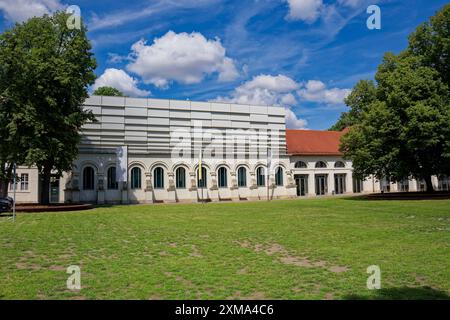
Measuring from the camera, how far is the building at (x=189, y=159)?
135 ft

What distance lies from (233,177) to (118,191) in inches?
523

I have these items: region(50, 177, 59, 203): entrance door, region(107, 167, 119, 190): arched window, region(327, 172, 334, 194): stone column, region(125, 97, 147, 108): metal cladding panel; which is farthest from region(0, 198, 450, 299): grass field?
region(327, 172, 334, 194): stone column

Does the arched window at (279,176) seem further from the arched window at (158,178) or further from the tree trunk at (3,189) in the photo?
the tree trunk at (3,189)

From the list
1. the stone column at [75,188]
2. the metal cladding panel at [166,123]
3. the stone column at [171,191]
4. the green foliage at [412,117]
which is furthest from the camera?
the stone column at [171,191]

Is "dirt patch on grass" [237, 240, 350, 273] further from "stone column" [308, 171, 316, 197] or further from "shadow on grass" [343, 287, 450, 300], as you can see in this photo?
"stone column" [308, 171, 316, 197]

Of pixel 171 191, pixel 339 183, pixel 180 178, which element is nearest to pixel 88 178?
pixel 171 191

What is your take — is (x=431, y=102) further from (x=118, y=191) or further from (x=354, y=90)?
(x=118, y=191)

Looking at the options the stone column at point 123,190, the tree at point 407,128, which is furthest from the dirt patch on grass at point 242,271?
the stone column at point 123,190

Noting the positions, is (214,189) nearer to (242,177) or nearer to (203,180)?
(203,180)

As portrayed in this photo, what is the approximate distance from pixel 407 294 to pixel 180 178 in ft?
126

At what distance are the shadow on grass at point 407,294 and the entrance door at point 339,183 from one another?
153 feet

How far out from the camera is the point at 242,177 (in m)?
47.1

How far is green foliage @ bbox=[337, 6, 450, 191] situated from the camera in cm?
3198
